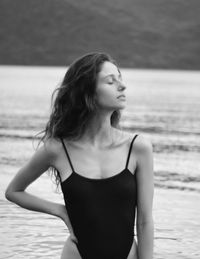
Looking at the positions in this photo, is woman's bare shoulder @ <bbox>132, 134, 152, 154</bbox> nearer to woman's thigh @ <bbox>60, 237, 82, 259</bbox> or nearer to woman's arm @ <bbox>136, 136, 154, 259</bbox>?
woman's arm @ <bbox>136, 136, 154, 259</bbox>

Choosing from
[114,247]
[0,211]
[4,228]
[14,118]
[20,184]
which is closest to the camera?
[114,247]

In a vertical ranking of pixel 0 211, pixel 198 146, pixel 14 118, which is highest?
pixel 0 211

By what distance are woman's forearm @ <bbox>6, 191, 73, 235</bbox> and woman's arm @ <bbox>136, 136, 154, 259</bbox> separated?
1.13 feet

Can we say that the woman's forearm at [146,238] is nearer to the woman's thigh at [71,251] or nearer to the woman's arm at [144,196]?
the woman's arm at [144,196]

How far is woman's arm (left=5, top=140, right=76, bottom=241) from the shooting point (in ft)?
12.3

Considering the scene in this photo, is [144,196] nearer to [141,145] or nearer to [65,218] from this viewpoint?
[141,145]

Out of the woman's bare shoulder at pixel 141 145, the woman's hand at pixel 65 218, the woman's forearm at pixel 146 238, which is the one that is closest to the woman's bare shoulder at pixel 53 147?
the woman's hand at pixel 65 218

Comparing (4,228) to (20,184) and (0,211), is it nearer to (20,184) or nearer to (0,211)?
(0,211)

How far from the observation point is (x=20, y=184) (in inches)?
154

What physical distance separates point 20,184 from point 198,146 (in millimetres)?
19030

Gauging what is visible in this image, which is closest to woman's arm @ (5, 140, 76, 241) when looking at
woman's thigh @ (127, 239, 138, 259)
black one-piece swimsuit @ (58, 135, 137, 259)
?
black one-piece swimsuit @ (58, 135, 137, 259)

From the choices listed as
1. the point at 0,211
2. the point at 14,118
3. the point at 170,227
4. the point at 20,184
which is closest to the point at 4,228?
the point at 0,211

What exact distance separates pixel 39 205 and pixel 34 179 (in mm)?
130

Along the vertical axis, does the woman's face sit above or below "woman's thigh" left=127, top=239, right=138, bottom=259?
above
